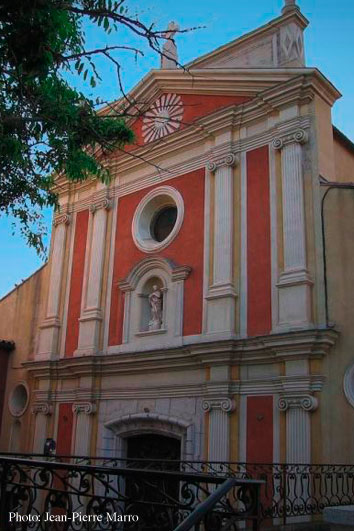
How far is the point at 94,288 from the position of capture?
1474 cm

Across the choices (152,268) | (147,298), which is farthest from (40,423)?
(152,268)

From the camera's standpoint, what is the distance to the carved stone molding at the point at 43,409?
47.5 ft

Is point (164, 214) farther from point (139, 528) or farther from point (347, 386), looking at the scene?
point (139, 528)

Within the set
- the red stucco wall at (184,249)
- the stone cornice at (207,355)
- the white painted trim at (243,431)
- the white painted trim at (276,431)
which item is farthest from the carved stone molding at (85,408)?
the white painted trim at (276,431)

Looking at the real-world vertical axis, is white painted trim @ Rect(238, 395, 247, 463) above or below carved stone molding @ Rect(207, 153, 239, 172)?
below

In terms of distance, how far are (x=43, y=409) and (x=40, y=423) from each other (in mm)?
350

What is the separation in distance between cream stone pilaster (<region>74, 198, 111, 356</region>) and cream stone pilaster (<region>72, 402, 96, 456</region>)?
1249mm

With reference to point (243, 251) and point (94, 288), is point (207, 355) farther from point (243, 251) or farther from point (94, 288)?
point (94, 288)

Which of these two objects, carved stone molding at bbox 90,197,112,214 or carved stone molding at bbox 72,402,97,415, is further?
carved stone molding at bbox 90,197,112,214

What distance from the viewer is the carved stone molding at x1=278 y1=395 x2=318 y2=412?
9852 mm

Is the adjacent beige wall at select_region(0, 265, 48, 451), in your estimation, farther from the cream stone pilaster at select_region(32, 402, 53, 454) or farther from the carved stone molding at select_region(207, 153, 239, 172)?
the carved stone molding at select_region(207, 153, 239, 172)

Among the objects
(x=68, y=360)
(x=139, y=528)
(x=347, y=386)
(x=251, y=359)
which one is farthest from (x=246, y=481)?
(x=68, y=360)

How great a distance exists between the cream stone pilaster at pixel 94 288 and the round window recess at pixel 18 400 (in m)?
2.41

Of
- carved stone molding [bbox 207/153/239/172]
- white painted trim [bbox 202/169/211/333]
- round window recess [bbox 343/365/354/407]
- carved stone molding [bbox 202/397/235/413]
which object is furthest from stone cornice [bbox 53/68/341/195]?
carved stone molding [bbox 202/397/235/413]
